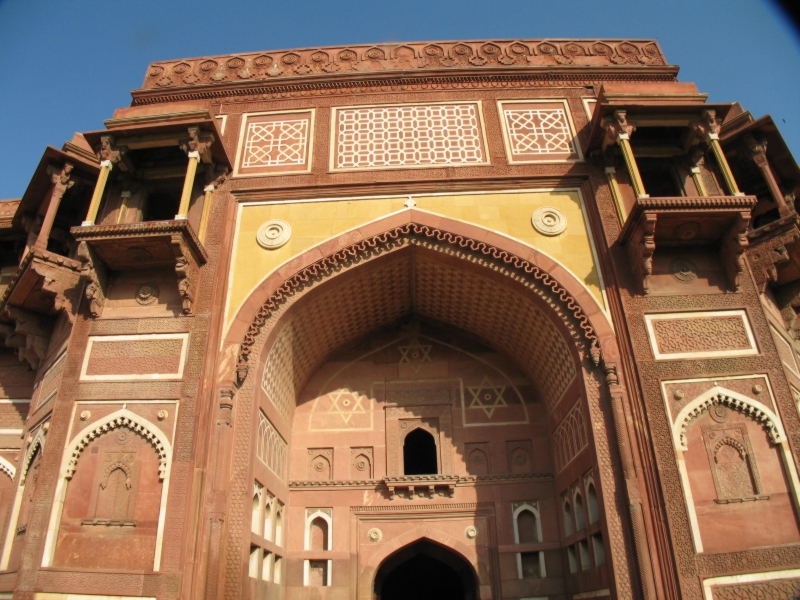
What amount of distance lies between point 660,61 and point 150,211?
8.73 metres

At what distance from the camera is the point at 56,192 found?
365 inches

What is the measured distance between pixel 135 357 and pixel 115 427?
902 millimetres

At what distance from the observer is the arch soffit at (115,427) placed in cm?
754

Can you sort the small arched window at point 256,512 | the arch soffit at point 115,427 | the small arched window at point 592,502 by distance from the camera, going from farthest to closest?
the small arched window at point 256,512
the small arched window at point 592,502
the arch soffit at point 115,427

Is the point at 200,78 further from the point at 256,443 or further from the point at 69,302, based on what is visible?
the point at 256,443

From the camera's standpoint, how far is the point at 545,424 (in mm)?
10133

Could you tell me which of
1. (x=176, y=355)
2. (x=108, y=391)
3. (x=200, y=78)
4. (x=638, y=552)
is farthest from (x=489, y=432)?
(x=200, y=78)

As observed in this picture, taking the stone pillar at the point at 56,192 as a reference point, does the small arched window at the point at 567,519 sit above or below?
below

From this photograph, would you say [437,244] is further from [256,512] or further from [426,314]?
[256,512]

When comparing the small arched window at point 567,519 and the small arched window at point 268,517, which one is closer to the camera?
the small arched window at point 268,517

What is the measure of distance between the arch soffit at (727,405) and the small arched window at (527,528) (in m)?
2.87

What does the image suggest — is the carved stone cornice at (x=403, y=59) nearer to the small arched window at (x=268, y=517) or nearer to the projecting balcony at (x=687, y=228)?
the projecting balcony at (x=687, y=228)

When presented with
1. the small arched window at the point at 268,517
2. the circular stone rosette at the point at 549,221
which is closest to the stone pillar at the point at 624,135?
the circular stone rosette at the point at 549,221

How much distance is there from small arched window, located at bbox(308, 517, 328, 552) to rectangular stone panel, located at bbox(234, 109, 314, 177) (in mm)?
5194
